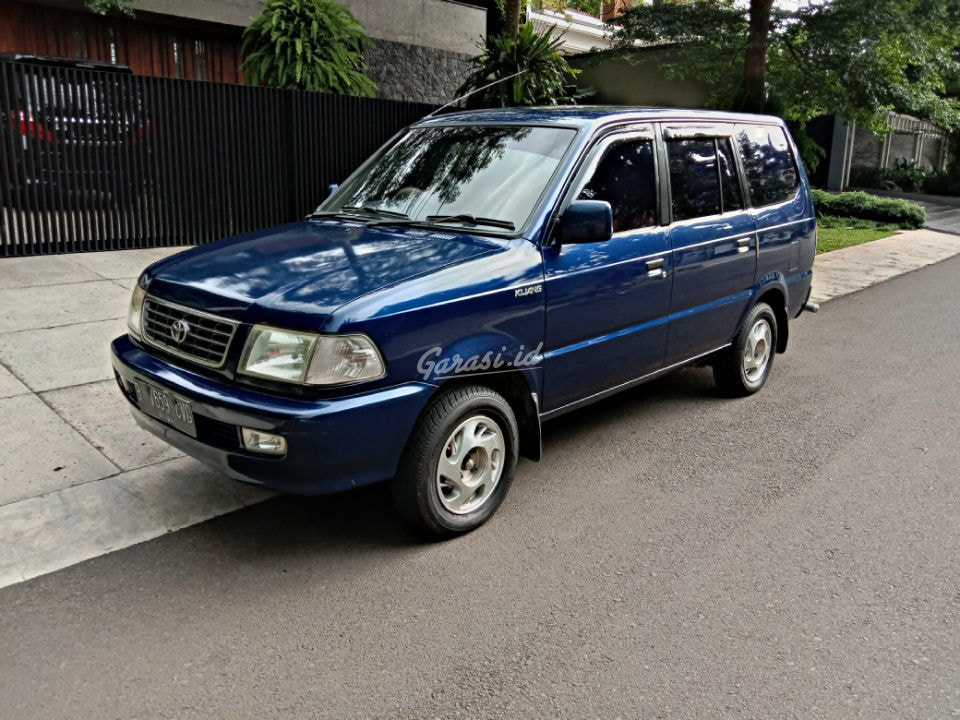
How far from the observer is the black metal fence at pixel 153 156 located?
898cm

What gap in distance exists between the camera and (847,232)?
17000 millimetres

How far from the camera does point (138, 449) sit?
492 centimetres

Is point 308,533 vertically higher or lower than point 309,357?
Result: lower

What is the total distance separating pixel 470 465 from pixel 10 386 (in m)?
3.44

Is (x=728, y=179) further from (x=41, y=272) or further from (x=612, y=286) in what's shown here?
(x=41, y=272)

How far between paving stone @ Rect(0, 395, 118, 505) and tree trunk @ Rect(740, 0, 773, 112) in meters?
12.6

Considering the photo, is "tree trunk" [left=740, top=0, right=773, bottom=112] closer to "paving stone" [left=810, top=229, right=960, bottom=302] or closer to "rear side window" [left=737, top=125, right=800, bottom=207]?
"paving stone" [left=810, top=229, right=960, bottom=302]

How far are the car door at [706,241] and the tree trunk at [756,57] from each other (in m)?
9.62

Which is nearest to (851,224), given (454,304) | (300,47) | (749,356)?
(300,47)

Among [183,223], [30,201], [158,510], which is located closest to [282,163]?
[183,223]

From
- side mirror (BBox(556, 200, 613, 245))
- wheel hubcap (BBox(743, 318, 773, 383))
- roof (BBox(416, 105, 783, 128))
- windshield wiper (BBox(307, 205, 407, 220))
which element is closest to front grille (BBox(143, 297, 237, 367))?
windshield wiper (BBox(307, 205, 407, 220))

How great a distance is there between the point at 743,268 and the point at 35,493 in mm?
4531

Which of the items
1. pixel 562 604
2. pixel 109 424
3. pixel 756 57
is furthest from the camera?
pixel 756 57

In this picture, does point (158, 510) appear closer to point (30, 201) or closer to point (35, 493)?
point (35, 493)
